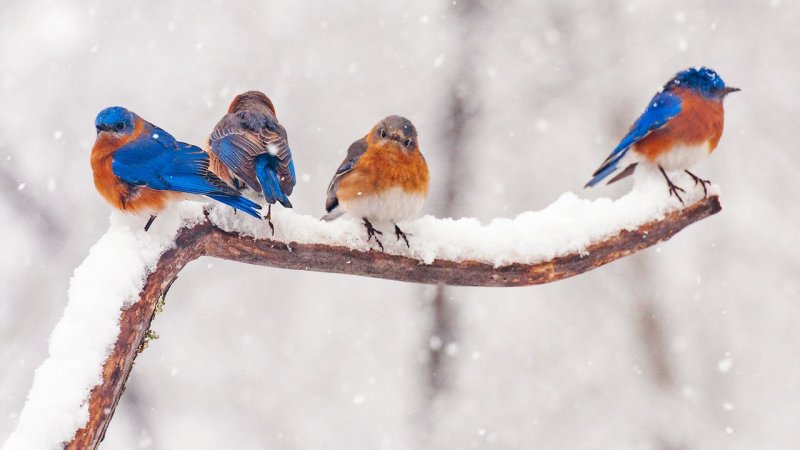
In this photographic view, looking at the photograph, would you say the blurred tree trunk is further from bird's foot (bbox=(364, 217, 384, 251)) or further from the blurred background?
bird's foot (bbox=(364, 217, 384, 251))

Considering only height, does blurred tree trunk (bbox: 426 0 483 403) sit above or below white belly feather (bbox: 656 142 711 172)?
above

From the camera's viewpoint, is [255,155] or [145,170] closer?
[145,170]

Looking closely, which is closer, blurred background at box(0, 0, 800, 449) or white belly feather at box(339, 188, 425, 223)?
white belly feather at box(339, 188, 425, 223)

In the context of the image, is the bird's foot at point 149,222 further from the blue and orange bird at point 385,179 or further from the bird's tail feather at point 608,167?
the bird's tail feather at point 608,167

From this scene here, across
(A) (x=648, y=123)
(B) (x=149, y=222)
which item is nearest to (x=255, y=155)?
(B) (x=149, y=222)

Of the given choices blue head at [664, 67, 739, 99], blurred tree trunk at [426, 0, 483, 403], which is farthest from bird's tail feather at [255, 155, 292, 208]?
blurred tree trunk at [426, 0, 483, 403]

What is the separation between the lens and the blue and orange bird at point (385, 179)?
3.96 m

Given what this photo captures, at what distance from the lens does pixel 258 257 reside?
376 cm

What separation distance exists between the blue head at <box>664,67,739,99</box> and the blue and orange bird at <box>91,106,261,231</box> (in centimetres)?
259

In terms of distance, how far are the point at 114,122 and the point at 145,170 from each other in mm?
345

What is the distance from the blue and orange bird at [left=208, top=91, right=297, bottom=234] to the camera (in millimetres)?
3793

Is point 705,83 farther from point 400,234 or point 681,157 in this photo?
point 400,234

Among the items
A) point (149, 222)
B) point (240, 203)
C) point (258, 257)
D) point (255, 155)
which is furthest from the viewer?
point (255, 155)

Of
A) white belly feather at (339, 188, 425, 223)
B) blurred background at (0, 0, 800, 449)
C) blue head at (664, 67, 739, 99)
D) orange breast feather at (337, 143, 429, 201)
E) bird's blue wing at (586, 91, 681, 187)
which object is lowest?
white belly feather at (339, 188, 425, 223)
